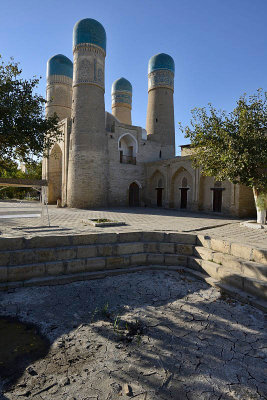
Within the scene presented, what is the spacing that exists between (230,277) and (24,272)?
457 cm

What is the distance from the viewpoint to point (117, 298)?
15.0 ft

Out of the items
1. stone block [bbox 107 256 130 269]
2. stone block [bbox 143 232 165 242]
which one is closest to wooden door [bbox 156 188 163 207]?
stone block [bbox 143 232 165 242]

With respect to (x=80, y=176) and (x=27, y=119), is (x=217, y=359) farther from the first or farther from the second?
(x=80, y=176)

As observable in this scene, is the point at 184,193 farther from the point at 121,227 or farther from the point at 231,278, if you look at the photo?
the point at 231,278

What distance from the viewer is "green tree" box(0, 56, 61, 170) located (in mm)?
8023

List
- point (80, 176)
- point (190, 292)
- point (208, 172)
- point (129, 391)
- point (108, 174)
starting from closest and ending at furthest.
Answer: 1. point (129, 391)
2. point (190, 292)
3. point (208, 172)
4. point (80, 176)
5. point (108, 174)

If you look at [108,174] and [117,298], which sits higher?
[108,174]

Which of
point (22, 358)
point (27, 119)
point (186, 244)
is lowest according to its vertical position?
Answer: point (22, 358)

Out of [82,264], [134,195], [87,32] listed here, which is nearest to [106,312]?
[82,264]

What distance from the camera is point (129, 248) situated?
6.32 m

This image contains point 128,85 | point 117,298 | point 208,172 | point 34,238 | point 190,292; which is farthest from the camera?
→ point 128,85

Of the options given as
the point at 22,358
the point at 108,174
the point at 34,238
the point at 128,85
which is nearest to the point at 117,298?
the point at 22,358

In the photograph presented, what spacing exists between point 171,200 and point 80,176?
8.16 metres

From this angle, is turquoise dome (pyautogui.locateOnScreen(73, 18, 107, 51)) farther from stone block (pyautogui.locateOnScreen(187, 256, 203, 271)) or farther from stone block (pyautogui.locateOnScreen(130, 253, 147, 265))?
stone block (pyautogui.locateOnScreen(187, 256, 203, 271))
